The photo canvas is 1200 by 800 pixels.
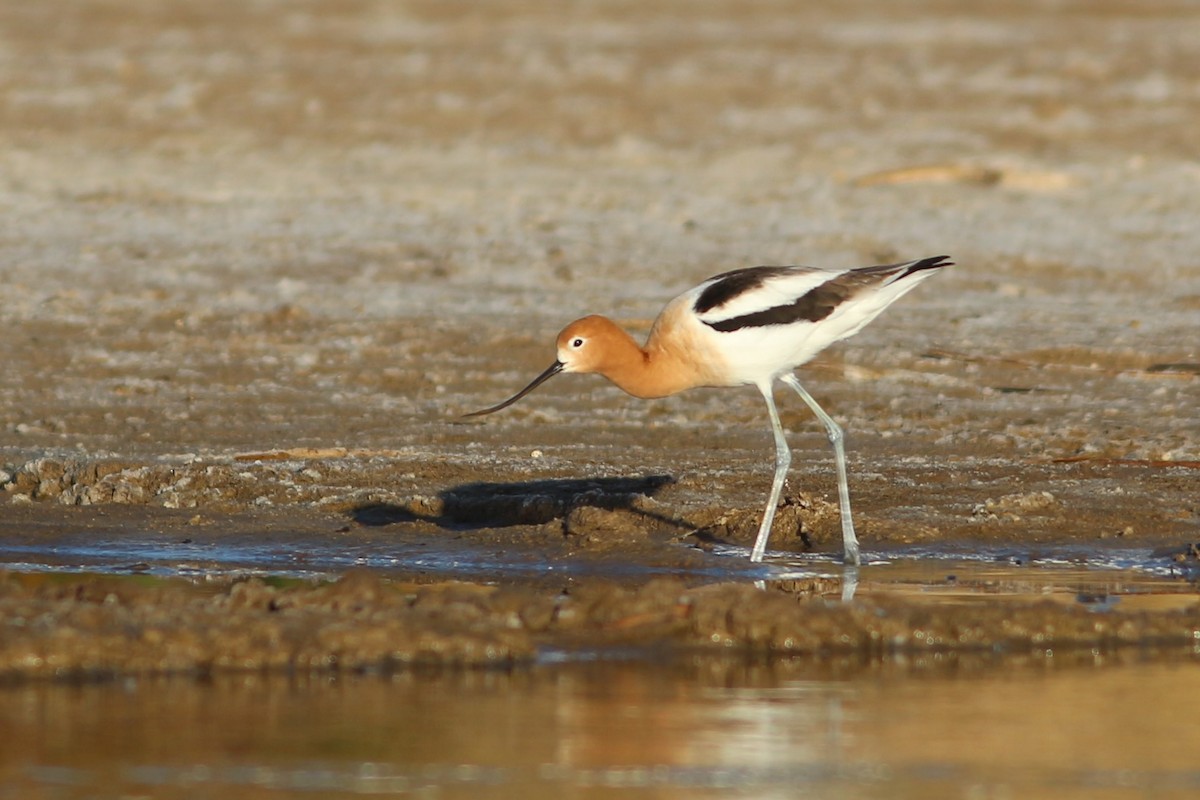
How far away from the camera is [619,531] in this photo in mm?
7770

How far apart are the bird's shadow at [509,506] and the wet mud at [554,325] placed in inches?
0.9

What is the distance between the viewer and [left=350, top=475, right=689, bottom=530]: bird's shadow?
26.8 ft

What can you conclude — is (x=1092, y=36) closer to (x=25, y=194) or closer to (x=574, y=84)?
(x=574, y=84)

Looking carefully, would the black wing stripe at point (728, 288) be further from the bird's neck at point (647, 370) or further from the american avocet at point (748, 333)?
the bird's neck at point (647, 370)

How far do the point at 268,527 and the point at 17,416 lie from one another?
7.81 ft

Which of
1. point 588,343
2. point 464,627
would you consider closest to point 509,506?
point 588,343

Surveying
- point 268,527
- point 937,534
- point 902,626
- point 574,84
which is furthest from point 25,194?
point 902,626

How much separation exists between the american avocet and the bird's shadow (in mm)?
466

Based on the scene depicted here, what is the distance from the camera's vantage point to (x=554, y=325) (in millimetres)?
11945

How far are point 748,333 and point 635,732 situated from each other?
2.98m

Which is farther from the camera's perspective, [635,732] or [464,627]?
[464,627]

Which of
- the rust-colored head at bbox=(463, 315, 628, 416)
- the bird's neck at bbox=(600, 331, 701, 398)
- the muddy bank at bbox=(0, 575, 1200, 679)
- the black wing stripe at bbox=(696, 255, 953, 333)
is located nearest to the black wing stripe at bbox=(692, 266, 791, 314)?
the black wing stripe at bbox=(696, 255, 953, 333)

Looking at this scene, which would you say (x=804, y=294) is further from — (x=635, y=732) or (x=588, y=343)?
(x=635, y=732)

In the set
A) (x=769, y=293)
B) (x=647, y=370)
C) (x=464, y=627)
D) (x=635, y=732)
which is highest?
(x=769, y=293)
